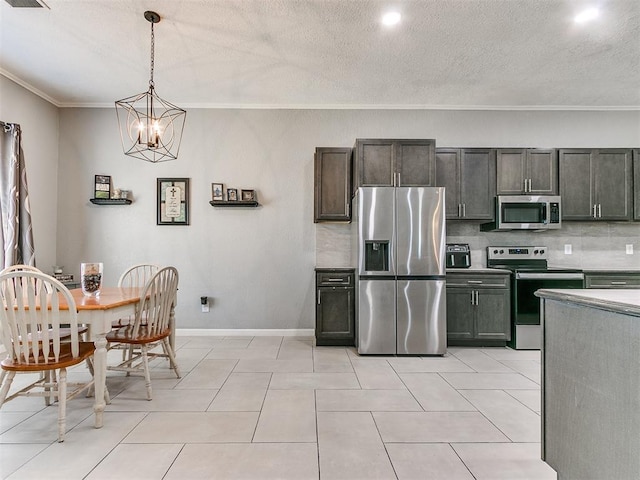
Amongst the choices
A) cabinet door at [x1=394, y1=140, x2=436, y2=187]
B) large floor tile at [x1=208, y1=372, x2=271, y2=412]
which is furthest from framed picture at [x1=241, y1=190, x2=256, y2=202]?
large floor tile at [x1=208, y1=372, x2=271, y2=412]

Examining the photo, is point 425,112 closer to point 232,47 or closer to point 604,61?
point 604,61

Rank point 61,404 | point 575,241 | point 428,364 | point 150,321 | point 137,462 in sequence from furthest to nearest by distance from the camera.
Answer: point 575,241 → point 428,364 → point 150,321 → point 61,404 → point 137,462

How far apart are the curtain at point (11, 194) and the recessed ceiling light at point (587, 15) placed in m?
5.34

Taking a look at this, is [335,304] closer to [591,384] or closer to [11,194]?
[591,384]

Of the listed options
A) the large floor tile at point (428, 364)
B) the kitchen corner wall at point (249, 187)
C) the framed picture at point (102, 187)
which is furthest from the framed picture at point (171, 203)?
the large floor tile at point (428, 364)

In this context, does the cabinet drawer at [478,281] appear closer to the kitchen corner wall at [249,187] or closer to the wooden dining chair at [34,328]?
the kitchen corner wall at [249,187]

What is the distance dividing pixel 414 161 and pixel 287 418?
9.46 ft

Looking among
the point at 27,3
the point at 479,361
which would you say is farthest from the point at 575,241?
the point at 27,3

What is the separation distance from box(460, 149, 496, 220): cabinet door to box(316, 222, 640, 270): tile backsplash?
0.29 meters

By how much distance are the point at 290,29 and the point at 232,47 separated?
608 millimetres

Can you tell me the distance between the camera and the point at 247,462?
177 centimetres

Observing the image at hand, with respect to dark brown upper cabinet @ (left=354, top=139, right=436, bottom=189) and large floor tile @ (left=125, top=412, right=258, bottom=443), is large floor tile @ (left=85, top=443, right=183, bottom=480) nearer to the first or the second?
large floor tile @ (left=125, top=412, right=258, bottom=443)

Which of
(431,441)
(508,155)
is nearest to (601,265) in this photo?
(508,155)

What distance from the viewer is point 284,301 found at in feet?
14.5
